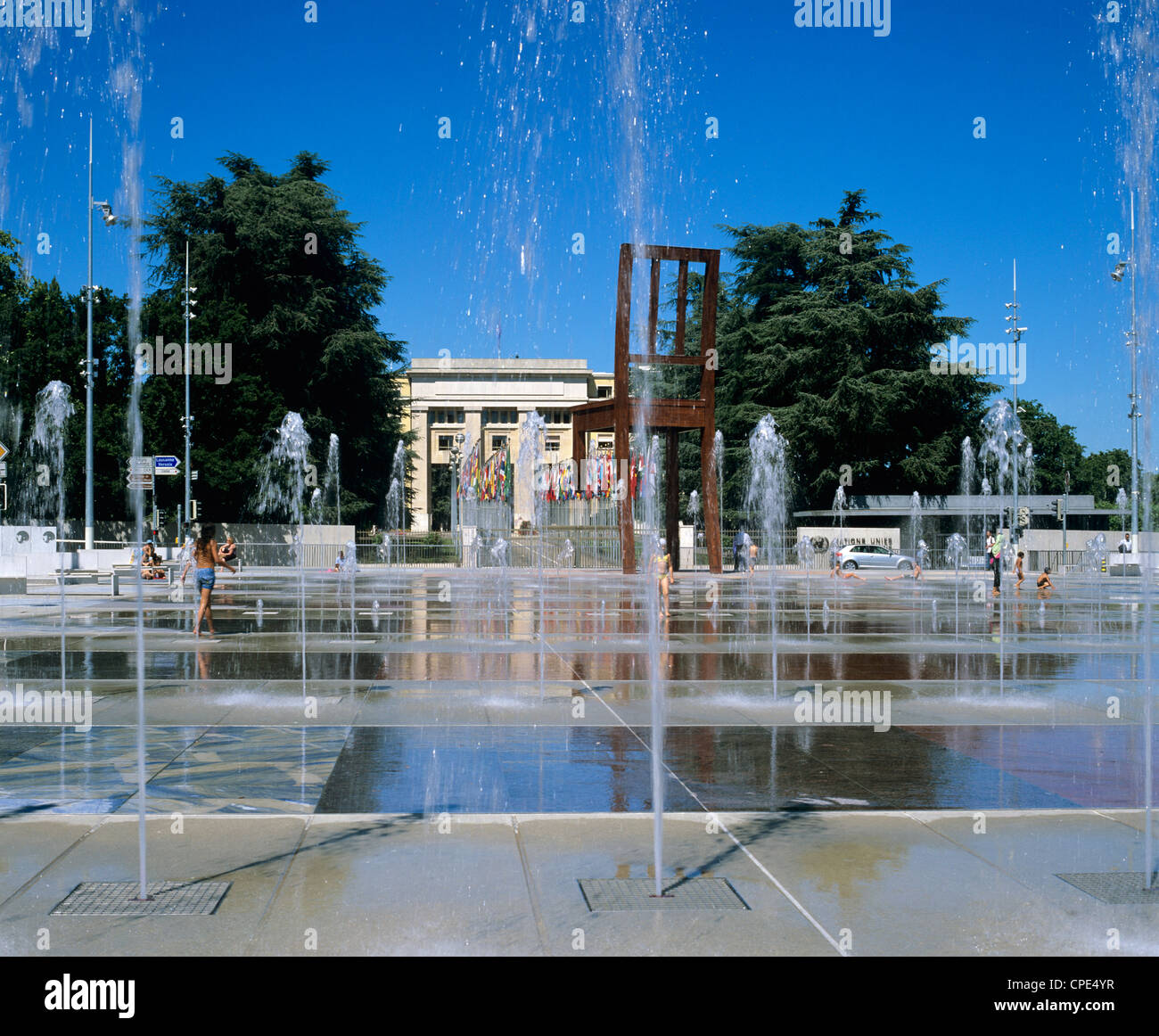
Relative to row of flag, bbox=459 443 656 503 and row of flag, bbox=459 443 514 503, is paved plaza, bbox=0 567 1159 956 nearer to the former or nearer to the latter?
row of flag, bbox=459 443 656 503

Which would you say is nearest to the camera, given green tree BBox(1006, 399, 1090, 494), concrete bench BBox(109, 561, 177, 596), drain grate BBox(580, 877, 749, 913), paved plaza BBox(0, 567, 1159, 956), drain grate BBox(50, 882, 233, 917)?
paved plaza BBox(0, 567, 1159, 956)

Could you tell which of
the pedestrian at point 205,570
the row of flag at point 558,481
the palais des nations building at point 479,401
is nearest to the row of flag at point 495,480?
the row of flag at point 558,481

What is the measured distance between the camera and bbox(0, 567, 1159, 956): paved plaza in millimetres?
5070

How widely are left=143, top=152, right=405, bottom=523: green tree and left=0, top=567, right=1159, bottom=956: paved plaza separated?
124 ft

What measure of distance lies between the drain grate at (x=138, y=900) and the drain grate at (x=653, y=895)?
172cm

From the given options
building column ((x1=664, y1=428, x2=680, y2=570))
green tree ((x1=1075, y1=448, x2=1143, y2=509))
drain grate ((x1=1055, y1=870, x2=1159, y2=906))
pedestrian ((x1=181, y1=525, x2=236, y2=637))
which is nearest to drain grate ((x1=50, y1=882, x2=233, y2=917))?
drain grate ((x1=1055, y1=870, x2=1159, y2=906))

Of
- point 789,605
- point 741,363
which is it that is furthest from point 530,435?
point 789,605

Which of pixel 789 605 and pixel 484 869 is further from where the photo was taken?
pixel 789 605

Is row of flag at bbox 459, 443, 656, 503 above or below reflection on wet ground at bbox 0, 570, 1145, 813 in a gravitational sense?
above

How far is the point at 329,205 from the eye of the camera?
5775 cm

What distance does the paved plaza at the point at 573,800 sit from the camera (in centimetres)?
507

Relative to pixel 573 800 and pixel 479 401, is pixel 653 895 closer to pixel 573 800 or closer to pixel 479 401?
pixel 573 800
